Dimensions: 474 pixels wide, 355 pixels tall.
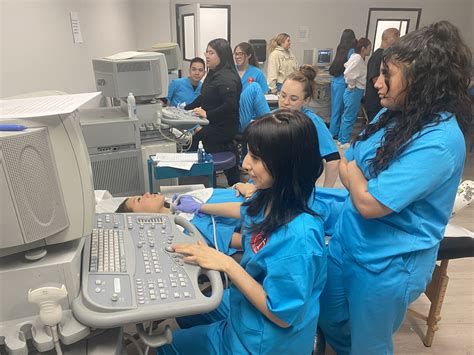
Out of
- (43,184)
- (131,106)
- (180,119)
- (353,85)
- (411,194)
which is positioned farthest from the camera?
(353,85)

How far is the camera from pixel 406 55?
103 cm

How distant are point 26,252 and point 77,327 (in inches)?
8.3

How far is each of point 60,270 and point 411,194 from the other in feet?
3.05

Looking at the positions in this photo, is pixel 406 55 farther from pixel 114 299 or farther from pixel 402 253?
pixel 114 299

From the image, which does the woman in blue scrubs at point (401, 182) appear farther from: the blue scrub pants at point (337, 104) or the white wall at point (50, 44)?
the blue scrub pants at point (337, 104)

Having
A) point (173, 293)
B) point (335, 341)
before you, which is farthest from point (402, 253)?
point (173, 293)

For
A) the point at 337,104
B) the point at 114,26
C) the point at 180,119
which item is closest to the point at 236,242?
the point at 180,119

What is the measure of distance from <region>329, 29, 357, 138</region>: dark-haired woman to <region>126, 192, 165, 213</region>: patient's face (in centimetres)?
407

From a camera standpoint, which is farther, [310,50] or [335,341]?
[310,50]

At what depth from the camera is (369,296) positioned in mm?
1177

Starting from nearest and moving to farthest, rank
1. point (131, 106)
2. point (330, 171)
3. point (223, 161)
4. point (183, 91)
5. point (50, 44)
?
point (330, 171), point (131, 106), point (50, 44), point (223, 161), point (183, 91)

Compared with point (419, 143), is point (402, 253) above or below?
below

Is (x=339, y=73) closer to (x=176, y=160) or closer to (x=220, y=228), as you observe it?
(x=176, y=160)

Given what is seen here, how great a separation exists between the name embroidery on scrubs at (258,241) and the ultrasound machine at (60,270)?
15 cm
